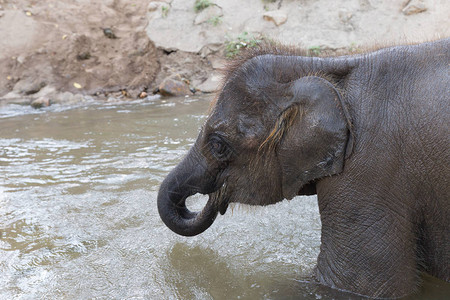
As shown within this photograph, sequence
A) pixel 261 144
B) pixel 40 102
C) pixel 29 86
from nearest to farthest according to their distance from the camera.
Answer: pixel 261 144
pixel 40 102
pixel 29 86

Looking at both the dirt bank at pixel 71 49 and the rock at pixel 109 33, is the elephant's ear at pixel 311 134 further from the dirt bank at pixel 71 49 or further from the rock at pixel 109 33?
the rock at pixel 109 33

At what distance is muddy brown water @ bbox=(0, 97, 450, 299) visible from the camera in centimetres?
361

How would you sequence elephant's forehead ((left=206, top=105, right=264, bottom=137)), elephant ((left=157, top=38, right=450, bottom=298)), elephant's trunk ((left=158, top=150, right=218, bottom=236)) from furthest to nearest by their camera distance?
elephant's trunk ((left=158, top=150, right=218, bottom=236)) → elephant's forehead ((left=206, top=105, right=264, bottom=137)) → elephant ((left=157, top=38, right=450, bottom=298))

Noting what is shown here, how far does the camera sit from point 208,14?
43.8 ft

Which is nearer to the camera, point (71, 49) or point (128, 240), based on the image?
point (128, 240)

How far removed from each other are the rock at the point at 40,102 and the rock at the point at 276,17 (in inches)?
228

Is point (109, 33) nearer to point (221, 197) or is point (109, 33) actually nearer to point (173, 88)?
point (173, 88)

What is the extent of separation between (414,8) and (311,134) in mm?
10608

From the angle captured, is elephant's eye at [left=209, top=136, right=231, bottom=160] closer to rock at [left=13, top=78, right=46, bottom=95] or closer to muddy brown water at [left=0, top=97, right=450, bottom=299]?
muddy brown water at [left=0, top=97, right=450, bottom=299]

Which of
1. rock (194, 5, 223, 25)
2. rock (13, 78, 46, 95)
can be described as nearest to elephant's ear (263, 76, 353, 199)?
rock (13, 78, 46, 95)

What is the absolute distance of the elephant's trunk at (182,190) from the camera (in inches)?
139

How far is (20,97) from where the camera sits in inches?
468

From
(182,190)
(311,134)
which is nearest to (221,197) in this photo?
(182,190)

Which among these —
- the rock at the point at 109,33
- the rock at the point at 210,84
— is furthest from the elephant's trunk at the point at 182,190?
the rock at the point at 109,33
